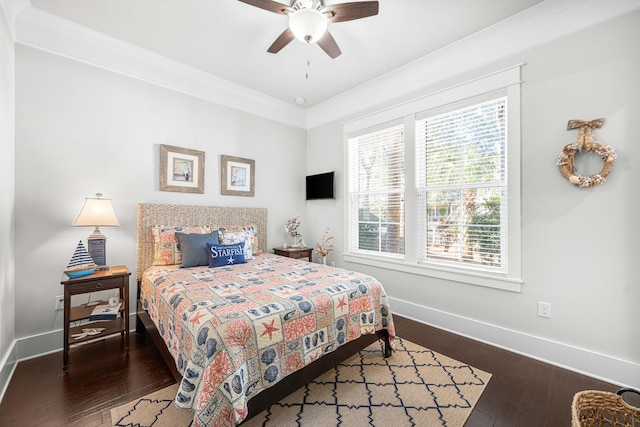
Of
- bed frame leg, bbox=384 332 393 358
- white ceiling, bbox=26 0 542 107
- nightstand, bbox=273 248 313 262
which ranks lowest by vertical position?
bed frame leg, bbox=384 332 393 358

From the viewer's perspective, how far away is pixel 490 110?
2643 mm

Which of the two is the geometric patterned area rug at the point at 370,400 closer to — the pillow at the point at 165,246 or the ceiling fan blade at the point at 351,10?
the pillow at the point at 165,246

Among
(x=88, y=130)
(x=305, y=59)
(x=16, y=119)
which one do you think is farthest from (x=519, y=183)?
(x=16, y=119)

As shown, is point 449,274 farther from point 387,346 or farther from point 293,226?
point 293,226

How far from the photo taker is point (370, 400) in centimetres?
183

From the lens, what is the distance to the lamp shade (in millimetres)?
2328

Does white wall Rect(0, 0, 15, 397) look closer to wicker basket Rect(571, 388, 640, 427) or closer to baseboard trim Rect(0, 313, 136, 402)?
baseboard trim Rect(0, 313, 136, 402)

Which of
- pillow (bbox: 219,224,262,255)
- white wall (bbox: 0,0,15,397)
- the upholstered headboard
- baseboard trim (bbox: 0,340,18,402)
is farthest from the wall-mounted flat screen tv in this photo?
baseboard trim (bbox: 0,340,18,402)

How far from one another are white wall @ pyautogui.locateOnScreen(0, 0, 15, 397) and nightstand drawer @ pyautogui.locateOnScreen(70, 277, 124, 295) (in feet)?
1.36

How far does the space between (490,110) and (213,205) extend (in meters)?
3.28

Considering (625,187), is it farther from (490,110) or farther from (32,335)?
(32,335)

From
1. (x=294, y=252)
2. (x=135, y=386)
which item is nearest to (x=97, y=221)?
(x=135, y=386)

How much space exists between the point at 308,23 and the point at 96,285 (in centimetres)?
266

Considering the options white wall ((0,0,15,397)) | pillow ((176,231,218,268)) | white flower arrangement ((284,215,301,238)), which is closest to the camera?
white wall ((0,0,15,397))
